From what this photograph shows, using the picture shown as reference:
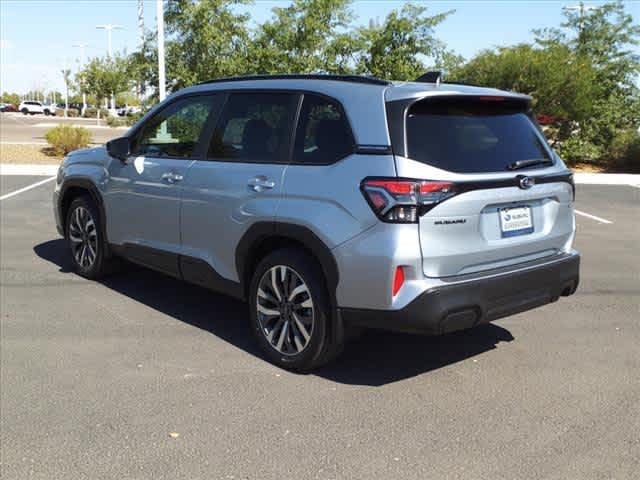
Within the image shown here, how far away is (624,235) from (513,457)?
22.5ft

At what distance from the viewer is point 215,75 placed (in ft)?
58.7

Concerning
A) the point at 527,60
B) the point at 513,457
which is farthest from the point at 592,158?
the point at 513,457

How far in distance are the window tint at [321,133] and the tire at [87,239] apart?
2.66m

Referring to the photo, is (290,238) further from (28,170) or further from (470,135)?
(28,170)

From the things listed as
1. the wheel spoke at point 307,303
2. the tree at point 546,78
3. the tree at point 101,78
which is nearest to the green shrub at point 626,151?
the tree at point 546,78

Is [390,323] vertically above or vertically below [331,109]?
below

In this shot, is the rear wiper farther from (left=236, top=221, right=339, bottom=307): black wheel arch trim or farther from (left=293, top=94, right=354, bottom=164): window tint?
(left=236, top=221, right=339, bottom=307): black wheel arch trim

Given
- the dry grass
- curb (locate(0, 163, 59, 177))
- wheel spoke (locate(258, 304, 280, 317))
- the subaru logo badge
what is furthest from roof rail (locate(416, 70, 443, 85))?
the dry grass

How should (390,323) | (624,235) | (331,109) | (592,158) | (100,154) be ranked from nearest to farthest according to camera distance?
(390,323) < (331,109) < (100,154) < (624,235) < (592,158)

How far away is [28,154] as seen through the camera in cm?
2100

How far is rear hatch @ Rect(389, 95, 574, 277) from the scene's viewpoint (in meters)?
3.77

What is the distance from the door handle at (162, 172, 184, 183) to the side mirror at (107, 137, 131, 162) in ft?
2.15

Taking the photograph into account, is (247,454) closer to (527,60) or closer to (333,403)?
(333,403)

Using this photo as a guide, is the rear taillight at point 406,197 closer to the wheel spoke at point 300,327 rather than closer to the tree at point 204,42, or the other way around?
the wheel spoke at point 300,327
